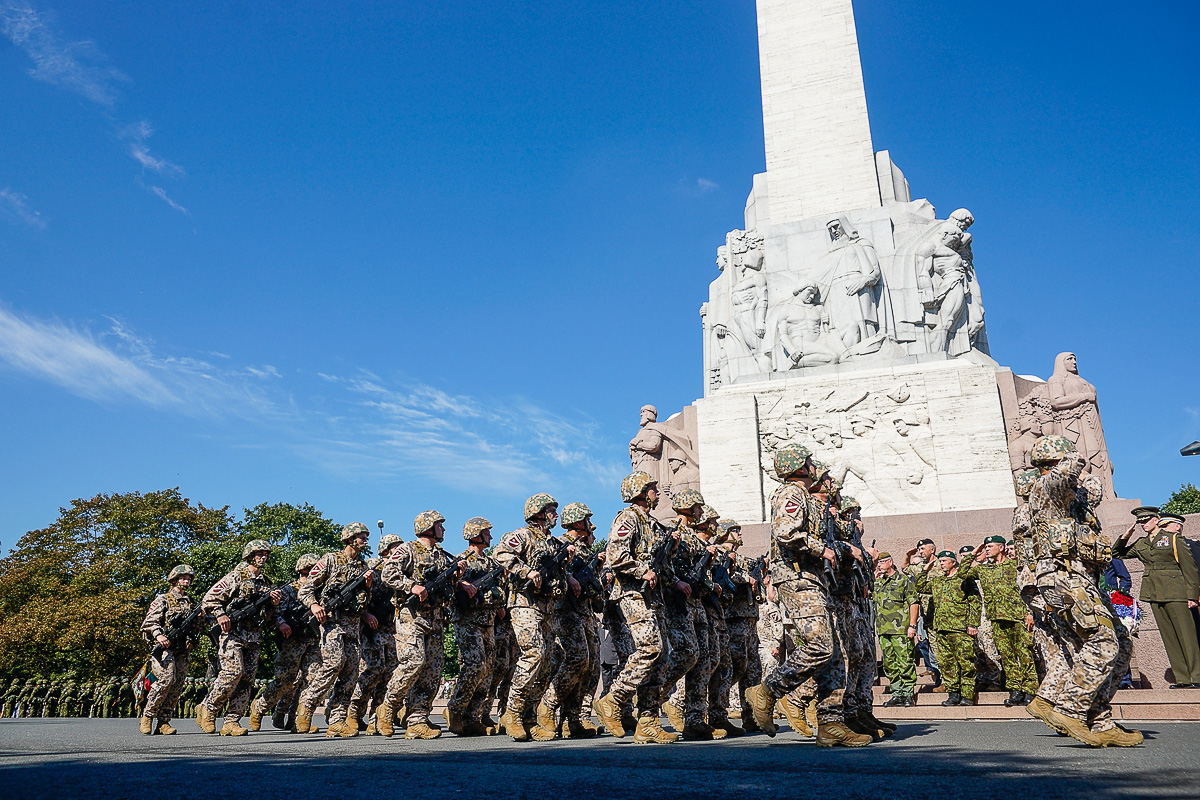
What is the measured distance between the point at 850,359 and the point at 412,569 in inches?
396

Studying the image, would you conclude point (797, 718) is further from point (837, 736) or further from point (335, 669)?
point (335, 669)

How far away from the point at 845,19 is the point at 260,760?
18.7 metres

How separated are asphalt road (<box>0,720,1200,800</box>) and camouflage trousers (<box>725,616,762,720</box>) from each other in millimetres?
1515

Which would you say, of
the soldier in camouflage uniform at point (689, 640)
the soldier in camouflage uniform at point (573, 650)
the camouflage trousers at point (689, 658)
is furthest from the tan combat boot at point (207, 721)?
the camouflage trousers at point (689, 658)

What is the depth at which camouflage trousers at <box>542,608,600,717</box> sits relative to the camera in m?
7.71

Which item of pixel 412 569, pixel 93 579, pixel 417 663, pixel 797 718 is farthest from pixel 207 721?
pixel 93 579

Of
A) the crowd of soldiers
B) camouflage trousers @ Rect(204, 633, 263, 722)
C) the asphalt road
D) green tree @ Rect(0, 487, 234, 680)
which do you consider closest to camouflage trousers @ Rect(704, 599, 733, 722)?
the crowd of soldiers

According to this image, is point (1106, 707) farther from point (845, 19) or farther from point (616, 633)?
point (845, 19)

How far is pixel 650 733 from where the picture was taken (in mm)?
6633

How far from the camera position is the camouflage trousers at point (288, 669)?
10164 mm

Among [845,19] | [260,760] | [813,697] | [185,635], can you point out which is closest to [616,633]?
[813,697]

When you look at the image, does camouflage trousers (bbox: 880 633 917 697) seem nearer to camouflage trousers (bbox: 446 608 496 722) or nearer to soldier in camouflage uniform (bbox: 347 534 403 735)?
camouflage trousers (bbox: 446 608 496 722)

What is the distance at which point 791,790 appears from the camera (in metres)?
3.78

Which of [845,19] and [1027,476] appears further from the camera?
[845,19]
